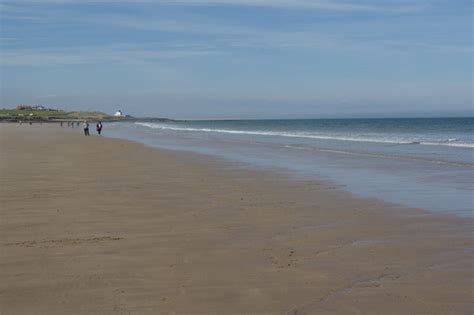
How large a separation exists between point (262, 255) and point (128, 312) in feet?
8.09

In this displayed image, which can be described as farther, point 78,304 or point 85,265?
point 85,265

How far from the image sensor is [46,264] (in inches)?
272

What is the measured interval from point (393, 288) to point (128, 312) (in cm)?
254

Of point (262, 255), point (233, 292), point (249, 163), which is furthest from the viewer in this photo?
point (249, 163)

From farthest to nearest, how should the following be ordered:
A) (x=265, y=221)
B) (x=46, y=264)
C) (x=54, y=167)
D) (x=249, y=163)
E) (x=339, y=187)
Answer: (x=249, y=163)
(x=54, y=167)
(x=339, y=187)
(x=265, y=221)
(x=46, y=264)

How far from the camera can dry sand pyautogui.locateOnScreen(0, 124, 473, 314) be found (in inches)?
221

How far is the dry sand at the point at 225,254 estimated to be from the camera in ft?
18.4

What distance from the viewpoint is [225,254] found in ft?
24.6

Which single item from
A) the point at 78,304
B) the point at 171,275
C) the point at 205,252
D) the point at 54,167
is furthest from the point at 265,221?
the point at 54,167

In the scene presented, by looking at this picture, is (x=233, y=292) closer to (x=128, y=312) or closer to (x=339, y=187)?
(x=128, y=312)

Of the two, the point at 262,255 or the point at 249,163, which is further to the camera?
the point at 249,163

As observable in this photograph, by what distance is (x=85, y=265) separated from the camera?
22.5 feet

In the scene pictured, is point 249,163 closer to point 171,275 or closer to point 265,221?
point 265,221

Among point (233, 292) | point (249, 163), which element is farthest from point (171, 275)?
point (249, 163)
